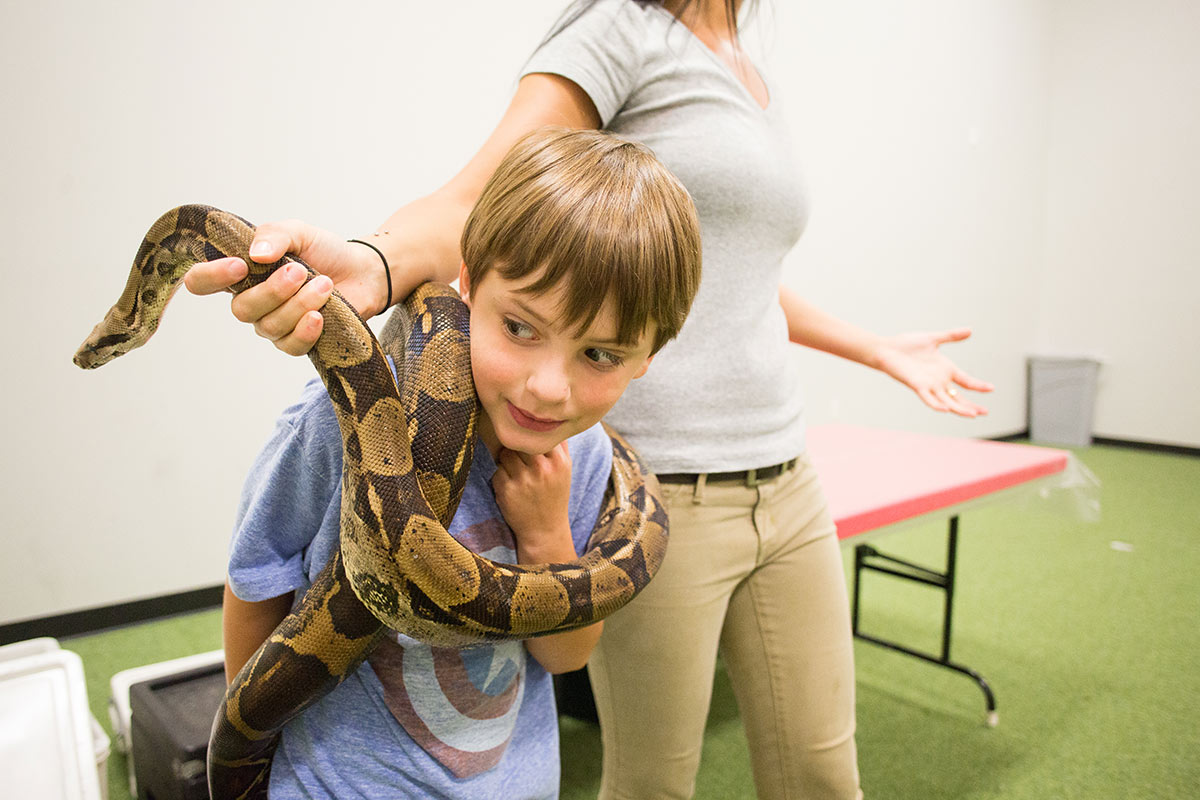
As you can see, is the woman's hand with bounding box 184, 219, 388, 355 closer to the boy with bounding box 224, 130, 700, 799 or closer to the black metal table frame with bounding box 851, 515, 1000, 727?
the boy with bounding box 224, 130, 700, 799

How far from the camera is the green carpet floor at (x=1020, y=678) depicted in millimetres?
2449

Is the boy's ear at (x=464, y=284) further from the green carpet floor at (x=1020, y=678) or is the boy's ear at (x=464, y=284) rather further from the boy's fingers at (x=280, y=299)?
the green carpet floor at (x=1020, y=678)

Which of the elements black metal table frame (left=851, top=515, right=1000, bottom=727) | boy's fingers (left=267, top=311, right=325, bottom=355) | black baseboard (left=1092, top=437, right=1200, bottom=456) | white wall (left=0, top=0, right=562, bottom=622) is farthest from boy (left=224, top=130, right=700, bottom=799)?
black baseboard (left=1092, top=437, right=1200, bottom=456)

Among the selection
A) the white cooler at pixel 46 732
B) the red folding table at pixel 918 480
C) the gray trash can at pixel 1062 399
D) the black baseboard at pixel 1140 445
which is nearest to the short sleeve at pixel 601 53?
the white cooler at pixel 46 732

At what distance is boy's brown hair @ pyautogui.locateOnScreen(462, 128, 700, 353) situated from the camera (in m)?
0.80

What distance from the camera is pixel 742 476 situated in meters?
1.36

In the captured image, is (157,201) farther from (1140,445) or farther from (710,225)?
(1140,445)

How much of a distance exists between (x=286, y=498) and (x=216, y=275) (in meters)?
0.25

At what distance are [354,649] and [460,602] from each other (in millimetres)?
170

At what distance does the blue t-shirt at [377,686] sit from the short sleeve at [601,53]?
1.83 ft

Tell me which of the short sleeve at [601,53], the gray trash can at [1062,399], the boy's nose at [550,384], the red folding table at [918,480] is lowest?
the gray trash can at [1062,399]

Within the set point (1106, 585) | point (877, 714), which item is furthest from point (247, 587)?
point (1106, 585)

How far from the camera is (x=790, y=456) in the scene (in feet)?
4.58

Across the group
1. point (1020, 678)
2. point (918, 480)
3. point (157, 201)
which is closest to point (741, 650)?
point (918, 480)
